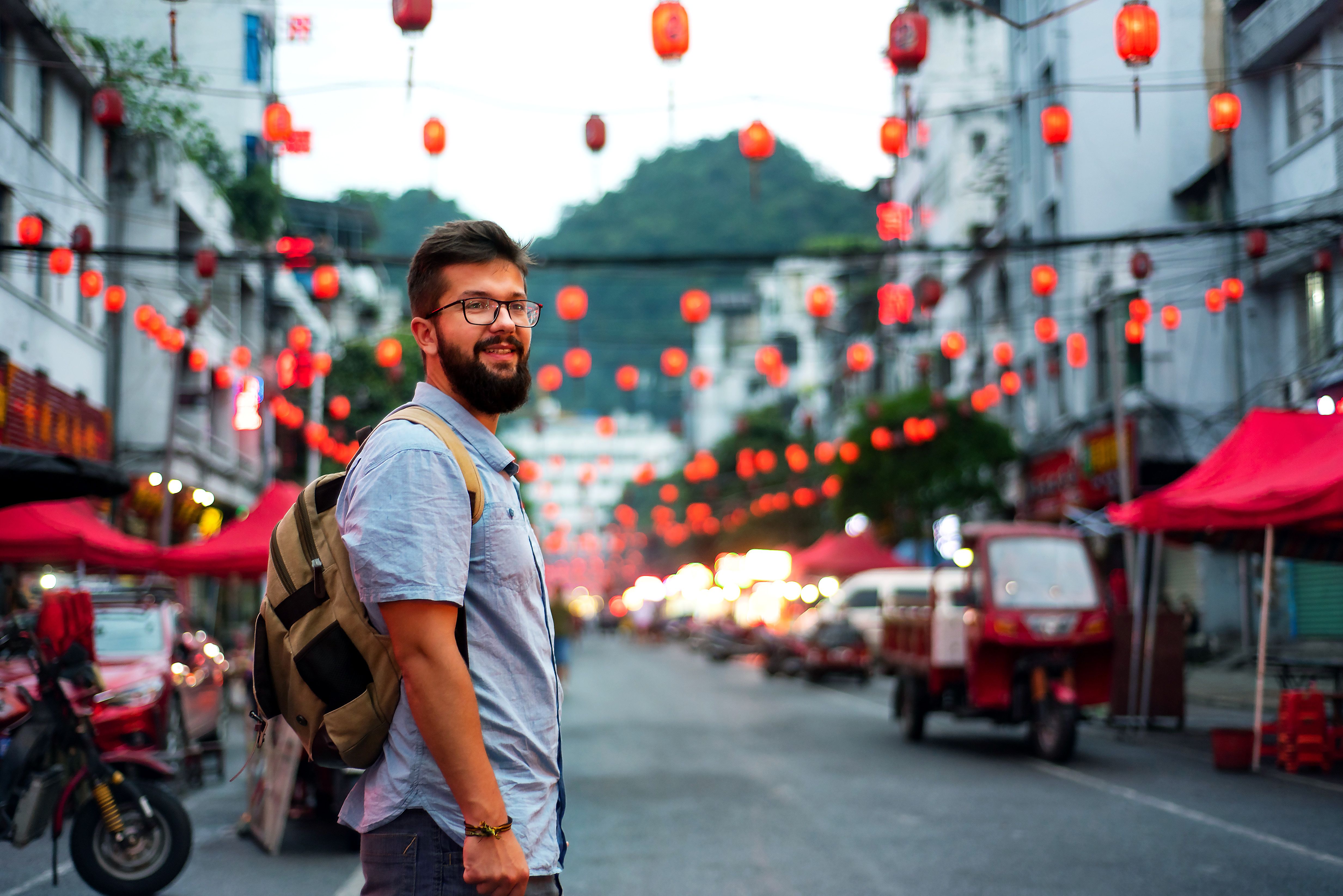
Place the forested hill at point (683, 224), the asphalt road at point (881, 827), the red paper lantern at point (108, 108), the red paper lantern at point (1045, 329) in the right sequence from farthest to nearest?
the forested hill at point (683, 224), the red paper lantern at point (1045, 329), the red paper lantern at point (108, 108), the asphalt road at point (881, 827)

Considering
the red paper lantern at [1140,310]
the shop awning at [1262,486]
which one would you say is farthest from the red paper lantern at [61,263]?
the red paper lantern at [1140,310]

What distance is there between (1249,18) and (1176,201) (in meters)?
6.45

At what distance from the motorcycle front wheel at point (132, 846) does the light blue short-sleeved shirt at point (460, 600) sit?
516 centimetres

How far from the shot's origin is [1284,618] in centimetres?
2444

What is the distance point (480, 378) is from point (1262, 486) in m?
11.2

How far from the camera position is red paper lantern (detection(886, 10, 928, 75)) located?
12805 mm

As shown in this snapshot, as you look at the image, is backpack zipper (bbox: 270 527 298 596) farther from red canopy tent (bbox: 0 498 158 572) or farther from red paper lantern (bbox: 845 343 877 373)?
red paper lantern (bbox: 845 343 877 373)

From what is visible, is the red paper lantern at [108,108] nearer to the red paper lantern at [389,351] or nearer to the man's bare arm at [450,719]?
the red paper lantern at [389,351]

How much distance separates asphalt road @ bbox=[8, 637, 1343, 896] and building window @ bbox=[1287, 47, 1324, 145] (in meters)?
11.3

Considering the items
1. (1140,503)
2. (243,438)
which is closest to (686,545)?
(243,438)

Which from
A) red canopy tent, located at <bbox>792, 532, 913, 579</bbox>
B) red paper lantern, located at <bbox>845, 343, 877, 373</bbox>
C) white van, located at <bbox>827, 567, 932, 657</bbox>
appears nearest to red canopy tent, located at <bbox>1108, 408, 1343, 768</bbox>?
white van, located at <bbox>827, 567, 932, 657</bbox>

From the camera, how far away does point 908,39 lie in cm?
1287

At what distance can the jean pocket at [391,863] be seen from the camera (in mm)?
2604

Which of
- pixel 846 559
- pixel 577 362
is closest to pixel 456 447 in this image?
pixel 577 362
